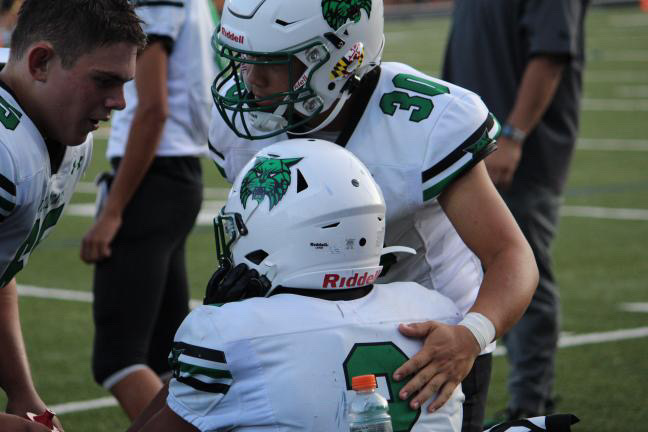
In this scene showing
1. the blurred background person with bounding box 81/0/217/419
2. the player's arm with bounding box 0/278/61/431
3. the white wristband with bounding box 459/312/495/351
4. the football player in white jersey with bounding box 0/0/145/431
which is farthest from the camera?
the blurred background person with bounding box 81/0/217/419

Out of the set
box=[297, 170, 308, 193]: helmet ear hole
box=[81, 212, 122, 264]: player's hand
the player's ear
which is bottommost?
box=[81, 212, 122, 264]: player's hand

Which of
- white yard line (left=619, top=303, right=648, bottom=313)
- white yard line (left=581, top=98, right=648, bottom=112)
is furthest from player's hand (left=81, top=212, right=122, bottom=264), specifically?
white yard line (left=581, top=98, right=648, bottom=112)

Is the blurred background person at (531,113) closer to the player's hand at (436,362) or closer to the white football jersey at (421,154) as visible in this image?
the white football jersey at (421,154)

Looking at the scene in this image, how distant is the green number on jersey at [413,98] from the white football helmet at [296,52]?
10 cm

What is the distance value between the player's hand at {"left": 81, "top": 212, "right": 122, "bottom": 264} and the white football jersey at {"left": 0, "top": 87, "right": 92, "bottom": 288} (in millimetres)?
1063

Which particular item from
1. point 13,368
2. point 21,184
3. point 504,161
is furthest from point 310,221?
point 504,161

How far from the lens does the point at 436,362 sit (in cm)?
267

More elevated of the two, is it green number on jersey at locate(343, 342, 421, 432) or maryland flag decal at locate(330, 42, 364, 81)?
maryland flag decal at locate(330, 42, 364, 81)

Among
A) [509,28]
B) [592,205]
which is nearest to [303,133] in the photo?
[509,28]

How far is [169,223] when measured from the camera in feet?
14.5

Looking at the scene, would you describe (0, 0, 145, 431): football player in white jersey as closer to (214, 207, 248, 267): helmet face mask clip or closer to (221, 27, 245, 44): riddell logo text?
(221, 27, 245, 44): riddell logo text

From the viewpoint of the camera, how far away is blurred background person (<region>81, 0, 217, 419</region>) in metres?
4.23

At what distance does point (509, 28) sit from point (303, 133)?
7.06 feet

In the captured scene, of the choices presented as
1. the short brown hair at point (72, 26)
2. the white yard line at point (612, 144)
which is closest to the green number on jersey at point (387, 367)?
the short brown hair at point (72, 26)
